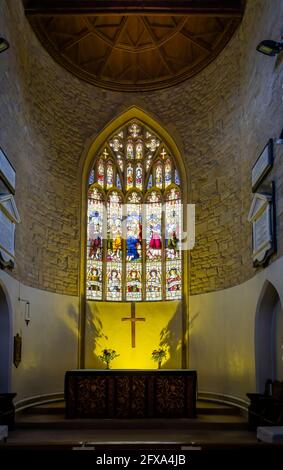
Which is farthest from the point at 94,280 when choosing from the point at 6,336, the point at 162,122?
the point at 162,122

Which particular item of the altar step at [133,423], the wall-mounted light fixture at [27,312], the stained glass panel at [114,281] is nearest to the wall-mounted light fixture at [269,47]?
the altar step at [133,423]

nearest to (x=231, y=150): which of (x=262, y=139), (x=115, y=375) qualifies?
(x=262, y=139)

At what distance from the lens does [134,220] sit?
48.1ft

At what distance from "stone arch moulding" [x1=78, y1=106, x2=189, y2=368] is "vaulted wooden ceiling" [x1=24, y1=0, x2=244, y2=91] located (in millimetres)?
752

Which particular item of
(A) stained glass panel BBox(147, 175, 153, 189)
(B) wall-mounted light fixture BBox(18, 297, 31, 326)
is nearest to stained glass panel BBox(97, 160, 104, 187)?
(A) stained glass panel BBox(147, 175, 153, 189)

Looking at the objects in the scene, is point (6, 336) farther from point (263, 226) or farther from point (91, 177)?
point (91, 177)

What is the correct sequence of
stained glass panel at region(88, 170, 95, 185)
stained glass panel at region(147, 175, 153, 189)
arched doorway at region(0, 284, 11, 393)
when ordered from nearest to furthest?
arched doorway at region(0, 284, 11, 393) < stained glass panel at region(88, 170, 95, 185) < stained glass panel at region(147, 175, 153, 189)

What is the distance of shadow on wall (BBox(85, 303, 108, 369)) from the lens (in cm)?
1331

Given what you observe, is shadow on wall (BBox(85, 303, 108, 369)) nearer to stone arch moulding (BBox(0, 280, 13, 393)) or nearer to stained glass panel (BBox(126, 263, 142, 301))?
stained glass panel (BBox(126, 263, 142, 301))

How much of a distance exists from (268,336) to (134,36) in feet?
26.7

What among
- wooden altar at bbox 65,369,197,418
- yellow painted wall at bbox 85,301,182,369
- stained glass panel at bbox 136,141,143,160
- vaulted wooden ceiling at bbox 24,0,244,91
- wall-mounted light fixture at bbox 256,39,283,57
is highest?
vaulted wooden ceiling at bbox 24,0,244,91

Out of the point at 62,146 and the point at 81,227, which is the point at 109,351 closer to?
the point at 81,227

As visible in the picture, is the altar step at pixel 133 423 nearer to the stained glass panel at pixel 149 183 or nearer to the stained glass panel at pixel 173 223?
the stained glass panel at pixel 173 223

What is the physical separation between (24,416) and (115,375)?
5.98 ft
